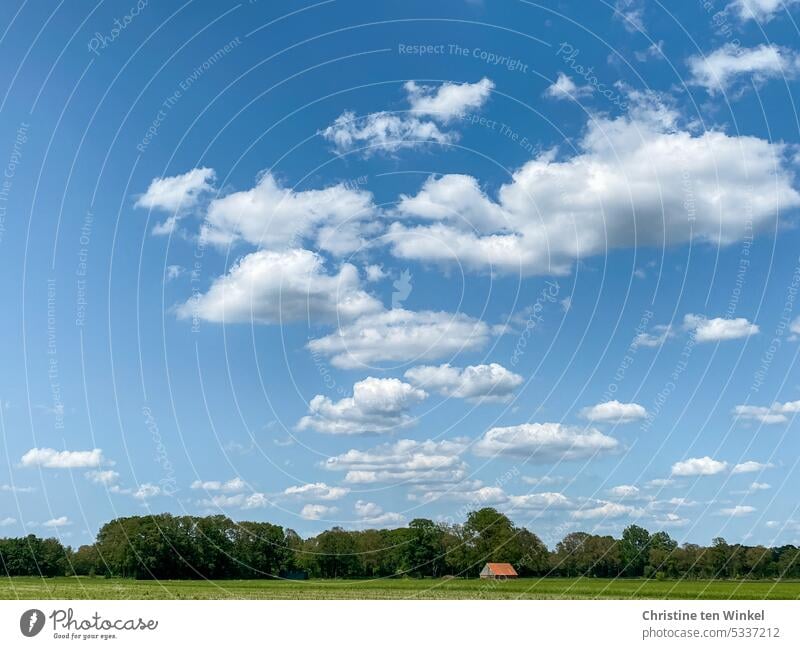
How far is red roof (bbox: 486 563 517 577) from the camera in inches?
3295

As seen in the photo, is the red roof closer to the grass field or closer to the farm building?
the farm building

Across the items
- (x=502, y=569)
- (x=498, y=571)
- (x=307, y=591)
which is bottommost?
(x=307, y=591)

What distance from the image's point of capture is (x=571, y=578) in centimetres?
9156

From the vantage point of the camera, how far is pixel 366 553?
7094cm

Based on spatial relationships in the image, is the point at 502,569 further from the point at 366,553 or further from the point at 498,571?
the point at 366,553

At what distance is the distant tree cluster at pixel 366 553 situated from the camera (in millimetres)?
66500

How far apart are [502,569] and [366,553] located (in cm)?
1953

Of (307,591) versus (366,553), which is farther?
(366,553)

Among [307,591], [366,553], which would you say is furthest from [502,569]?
[307,591]

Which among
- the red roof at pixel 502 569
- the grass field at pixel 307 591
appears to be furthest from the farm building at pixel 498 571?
the grass field at pixel 307 591

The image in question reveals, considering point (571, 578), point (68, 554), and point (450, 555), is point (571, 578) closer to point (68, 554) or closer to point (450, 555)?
point (450, 555)
